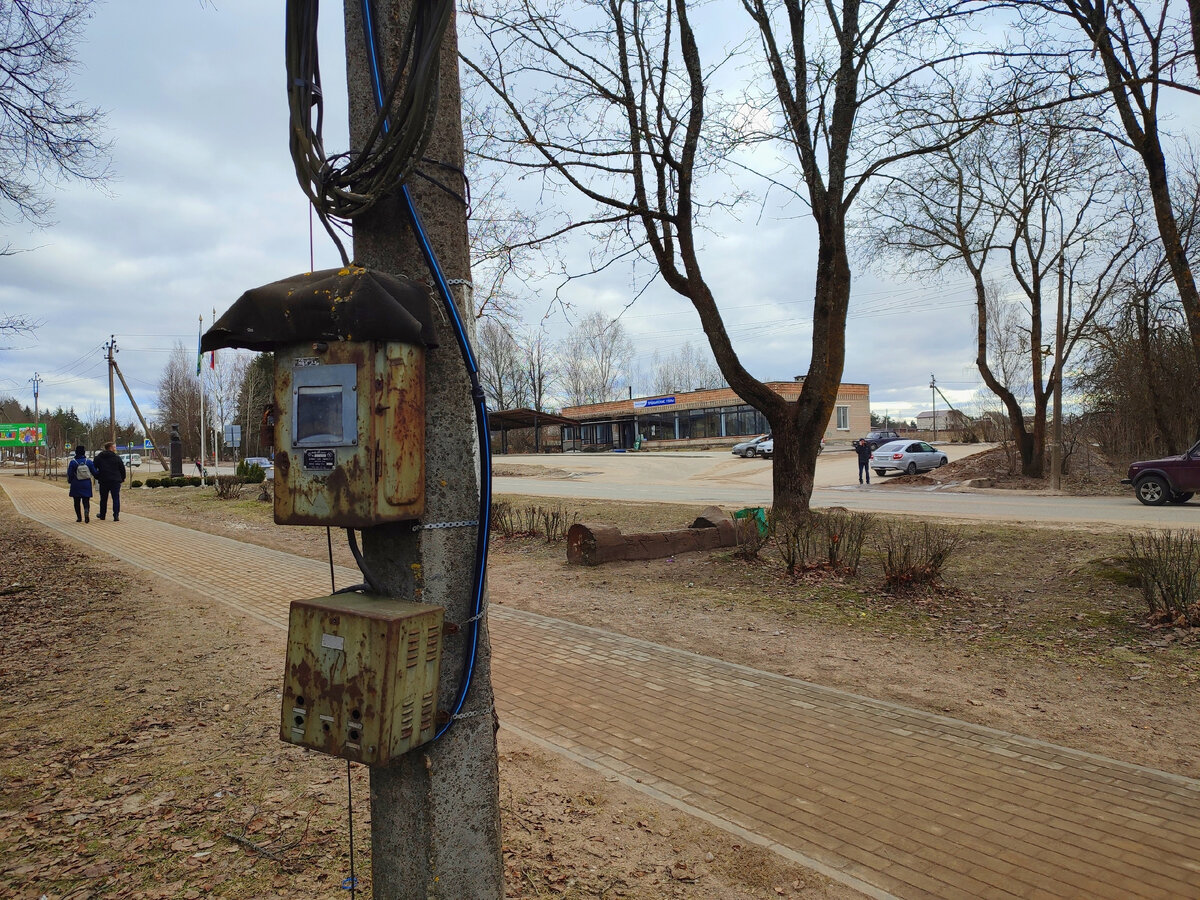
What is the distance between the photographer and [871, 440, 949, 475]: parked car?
105 ft

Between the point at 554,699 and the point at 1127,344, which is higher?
the point at 1127,344

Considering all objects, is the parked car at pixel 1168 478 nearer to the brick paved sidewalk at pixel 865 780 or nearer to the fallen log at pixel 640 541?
the fallen log at pixel 640 541

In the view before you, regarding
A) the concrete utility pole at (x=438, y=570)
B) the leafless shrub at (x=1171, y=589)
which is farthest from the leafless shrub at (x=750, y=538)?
the concrete utility pole at (x=438, y=570)

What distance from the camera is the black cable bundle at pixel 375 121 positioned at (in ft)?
7.14

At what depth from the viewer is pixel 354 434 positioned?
83.3 inches

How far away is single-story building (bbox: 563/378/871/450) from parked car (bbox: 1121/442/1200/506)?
3666 centimetres

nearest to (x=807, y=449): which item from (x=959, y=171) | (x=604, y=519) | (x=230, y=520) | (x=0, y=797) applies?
(x=604, y=519)

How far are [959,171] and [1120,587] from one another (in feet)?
62.1

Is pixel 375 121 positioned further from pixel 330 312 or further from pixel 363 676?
pixel 363 676

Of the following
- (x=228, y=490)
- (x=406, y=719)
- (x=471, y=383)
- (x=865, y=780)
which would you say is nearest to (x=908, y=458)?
(x=228, y=490)

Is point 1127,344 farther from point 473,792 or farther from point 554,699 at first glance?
point 473,792

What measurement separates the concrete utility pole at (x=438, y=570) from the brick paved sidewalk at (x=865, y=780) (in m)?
1.65

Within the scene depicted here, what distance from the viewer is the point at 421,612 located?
2.11 meters

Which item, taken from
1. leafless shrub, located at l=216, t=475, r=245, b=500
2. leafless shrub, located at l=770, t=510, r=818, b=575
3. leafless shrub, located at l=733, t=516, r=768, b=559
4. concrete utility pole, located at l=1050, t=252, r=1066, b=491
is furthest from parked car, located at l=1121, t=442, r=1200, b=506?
leafless shrub, located at l=216, t=475, r=245, b=500
